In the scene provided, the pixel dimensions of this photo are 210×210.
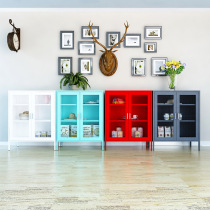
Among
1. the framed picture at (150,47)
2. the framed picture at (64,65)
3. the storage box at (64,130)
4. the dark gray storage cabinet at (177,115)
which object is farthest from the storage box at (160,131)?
the framed picture at (64,65)

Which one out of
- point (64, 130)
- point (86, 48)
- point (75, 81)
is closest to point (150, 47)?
point (86, 48)

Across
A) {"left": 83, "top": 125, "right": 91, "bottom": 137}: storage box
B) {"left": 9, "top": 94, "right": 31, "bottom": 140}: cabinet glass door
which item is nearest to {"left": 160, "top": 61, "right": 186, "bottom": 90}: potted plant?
{"left": 83, "top": 125, "right": 91, "bottom": 137}: storage box

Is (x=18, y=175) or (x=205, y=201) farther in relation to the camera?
(x=18, y=175)

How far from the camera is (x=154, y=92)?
4.51 m

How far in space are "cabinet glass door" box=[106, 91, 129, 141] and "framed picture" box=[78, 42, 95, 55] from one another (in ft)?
2.97

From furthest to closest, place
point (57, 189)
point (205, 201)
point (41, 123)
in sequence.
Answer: point (41, 123), point (57, 189), point (205, 201)

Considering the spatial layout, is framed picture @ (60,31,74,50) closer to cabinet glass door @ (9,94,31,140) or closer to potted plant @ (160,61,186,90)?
cabinet glass door @ (9,94,31,140)

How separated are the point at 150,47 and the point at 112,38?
71 cm

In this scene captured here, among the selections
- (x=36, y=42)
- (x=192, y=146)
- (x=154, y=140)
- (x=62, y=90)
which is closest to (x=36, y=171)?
(x=62, y=90)

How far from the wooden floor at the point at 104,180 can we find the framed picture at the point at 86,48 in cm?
182

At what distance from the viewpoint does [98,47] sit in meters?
4.94

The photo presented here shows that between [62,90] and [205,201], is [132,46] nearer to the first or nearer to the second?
[62,90]

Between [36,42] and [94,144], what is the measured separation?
2153mm

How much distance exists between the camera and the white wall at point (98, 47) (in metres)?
4.92
